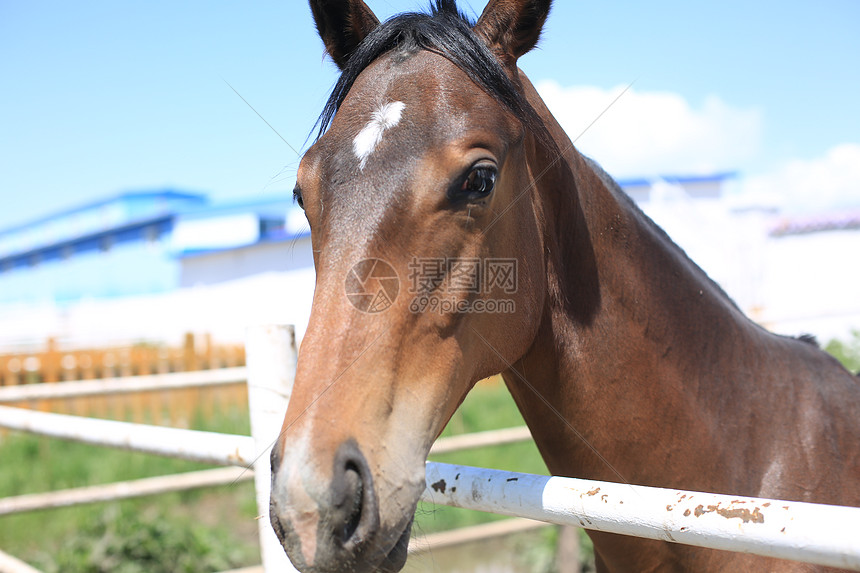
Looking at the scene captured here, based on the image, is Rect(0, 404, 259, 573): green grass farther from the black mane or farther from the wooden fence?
the black mane

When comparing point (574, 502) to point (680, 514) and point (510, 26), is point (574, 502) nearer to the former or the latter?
point (680, 514)

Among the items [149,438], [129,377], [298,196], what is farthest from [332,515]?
[129,377]

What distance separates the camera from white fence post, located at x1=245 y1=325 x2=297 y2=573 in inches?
70.3

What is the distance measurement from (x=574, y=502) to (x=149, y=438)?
1.61 m

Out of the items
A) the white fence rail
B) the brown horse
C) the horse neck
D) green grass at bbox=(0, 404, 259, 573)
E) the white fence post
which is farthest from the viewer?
green grass at bbox=(0, 404, 259, 573)

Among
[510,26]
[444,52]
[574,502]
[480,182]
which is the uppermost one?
[510,26]

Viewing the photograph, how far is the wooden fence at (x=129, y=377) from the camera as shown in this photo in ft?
24.5

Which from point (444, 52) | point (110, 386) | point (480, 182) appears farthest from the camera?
point (110, 386)

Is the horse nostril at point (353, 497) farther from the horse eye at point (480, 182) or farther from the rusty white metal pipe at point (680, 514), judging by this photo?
the horse eye at point (480, 182)

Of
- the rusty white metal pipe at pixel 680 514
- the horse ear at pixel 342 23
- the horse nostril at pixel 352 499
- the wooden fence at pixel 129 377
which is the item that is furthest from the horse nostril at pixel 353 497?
the wooden fence at pixel 129 377

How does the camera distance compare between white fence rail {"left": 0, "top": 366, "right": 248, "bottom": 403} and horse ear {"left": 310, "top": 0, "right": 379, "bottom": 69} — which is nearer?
horse ear {"left": 310, "top": 0, "right": 379, "bottom": 69}

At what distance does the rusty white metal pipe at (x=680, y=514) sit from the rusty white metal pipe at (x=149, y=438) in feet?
2.47

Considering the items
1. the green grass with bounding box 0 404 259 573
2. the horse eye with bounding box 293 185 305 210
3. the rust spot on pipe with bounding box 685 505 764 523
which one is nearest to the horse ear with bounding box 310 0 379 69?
the horse eye with bounding box 293 185 305 210

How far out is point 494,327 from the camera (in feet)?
4.74
